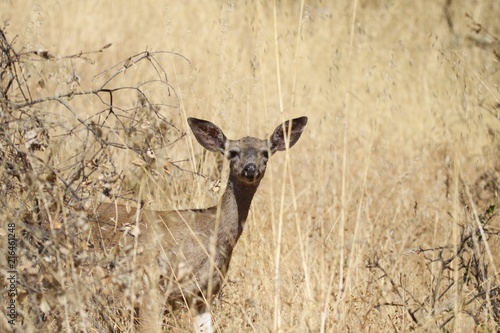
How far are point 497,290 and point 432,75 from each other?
9.69 feet

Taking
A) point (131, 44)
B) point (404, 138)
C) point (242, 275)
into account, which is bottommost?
point (242, 275)

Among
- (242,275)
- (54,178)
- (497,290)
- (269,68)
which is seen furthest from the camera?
(269,68)

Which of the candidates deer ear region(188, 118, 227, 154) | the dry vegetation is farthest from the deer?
the dry vegetation

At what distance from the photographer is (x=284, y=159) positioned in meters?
8.23

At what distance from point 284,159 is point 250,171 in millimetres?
2379

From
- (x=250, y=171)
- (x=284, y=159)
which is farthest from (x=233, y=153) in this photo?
(x=284, y=159)

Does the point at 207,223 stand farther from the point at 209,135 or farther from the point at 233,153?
the point at 209,135

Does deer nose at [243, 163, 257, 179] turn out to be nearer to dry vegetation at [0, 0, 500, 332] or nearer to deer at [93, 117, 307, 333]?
deer at [93, 117, 307, 333]

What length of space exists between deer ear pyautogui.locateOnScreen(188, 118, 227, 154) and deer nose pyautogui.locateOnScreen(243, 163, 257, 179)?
54 cm

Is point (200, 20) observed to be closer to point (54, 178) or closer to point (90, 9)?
point (90, 9)

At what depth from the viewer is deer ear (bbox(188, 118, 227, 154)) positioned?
6316 millimetres

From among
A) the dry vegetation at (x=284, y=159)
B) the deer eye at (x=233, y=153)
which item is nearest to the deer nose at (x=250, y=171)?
the deer eye at (x=233, y=153)

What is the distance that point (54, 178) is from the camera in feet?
13.1

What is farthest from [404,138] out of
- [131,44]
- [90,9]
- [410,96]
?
[90,9]
